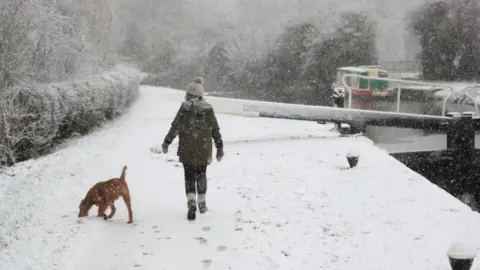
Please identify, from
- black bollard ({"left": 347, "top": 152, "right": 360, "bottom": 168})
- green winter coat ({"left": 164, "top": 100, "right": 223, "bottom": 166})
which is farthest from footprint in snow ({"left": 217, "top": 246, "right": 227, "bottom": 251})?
black bollard ({"left": 347, "top": 152, "right": 360, "bottom": 168})

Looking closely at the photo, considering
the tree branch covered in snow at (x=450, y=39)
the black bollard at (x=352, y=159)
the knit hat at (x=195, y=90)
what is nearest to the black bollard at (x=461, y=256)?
the knit hat at (x=195, y=90)

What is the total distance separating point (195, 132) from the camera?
277 inches

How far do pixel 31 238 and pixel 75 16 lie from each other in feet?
80.6

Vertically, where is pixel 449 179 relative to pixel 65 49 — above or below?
below

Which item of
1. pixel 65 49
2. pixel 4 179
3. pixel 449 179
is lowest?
pixel 449 179

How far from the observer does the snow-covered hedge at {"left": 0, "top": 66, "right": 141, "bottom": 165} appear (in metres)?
11.5

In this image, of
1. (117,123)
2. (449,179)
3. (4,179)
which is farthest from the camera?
(117,123)

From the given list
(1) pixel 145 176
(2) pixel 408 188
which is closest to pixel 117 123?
(1) pixel 145 176

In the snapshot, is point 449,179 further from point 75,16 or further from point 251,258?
point 75,16

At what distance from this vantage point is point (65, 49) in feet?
63.6

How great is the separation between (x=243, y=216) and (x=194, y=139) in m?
1.21

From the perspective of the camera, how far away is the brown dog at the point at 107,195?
6746 mm

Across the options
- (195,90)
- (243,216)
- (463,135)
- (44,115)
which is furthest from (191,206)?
(463,135)

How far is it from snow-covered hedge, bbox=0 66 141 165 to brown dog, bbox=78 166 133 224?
4.96 meters
